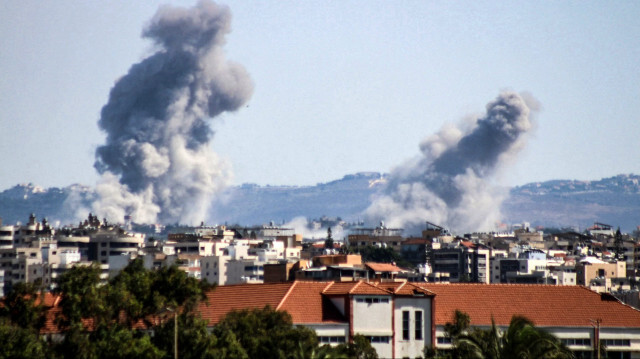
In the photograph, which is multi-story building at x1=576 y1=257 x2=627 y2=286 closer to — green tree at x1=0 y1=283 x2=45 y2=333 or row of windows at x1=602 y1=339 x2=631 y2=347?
row of windows at x1=602 y1=339 x2=631 y2=347

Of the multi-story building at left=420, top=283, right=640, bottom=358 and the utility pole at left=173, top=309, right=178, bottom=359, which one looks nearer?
the utility pole at left=173, top=309, right=178, bottom=359

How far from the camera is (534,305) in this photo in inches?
2753

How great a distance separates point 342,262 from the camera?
120250 millimetres

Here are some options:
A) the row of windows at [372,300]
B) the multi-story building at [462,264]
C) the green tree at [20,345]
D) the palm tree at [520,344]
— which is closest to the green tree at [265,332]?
the green tree at [20,345]

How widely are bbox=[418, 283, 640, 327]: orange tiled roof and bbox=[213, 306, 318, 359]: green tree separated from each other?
12.0 meters

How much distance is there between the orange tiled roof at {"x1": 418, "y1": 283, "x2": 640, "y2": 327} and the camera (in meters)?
68.2

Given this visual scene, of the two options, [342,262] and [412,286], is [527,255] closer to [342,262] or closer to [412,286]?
[342,262]

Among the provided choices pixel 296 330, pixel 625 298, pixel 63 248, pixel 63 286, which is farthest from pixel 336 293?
pixel 63 248

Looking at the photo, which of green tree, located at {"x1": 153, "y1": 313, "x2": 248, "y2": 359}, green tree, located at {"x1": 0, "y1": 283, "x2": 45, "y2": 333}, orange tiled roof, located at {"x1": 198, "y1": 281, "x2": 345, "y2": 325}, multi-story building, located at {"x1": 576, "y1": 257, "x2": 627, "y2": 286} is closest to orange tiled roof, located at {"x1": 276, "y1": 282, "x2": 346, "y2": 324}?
orange tiled roof, located at {"x1": 198, "y1": 281, "x2": 345, "y2": 325}

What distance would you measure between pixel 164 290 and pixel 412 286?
14206mm

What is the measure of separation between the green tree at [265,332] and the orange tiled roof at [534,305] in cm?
1201

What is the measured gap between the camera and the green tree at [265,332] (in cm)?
5366

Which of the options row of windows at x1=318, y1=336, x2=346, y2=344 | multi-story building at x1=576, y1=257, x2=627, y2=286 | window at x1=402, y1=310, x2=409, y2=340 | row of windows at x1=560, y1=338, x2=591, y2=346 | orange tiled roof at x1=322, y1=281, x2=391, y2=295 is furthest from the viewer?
multi-story building at x1=576, y1=257, x2=627, y2=286

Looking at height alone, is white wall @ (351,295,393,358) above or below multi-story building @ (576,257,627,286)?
below
